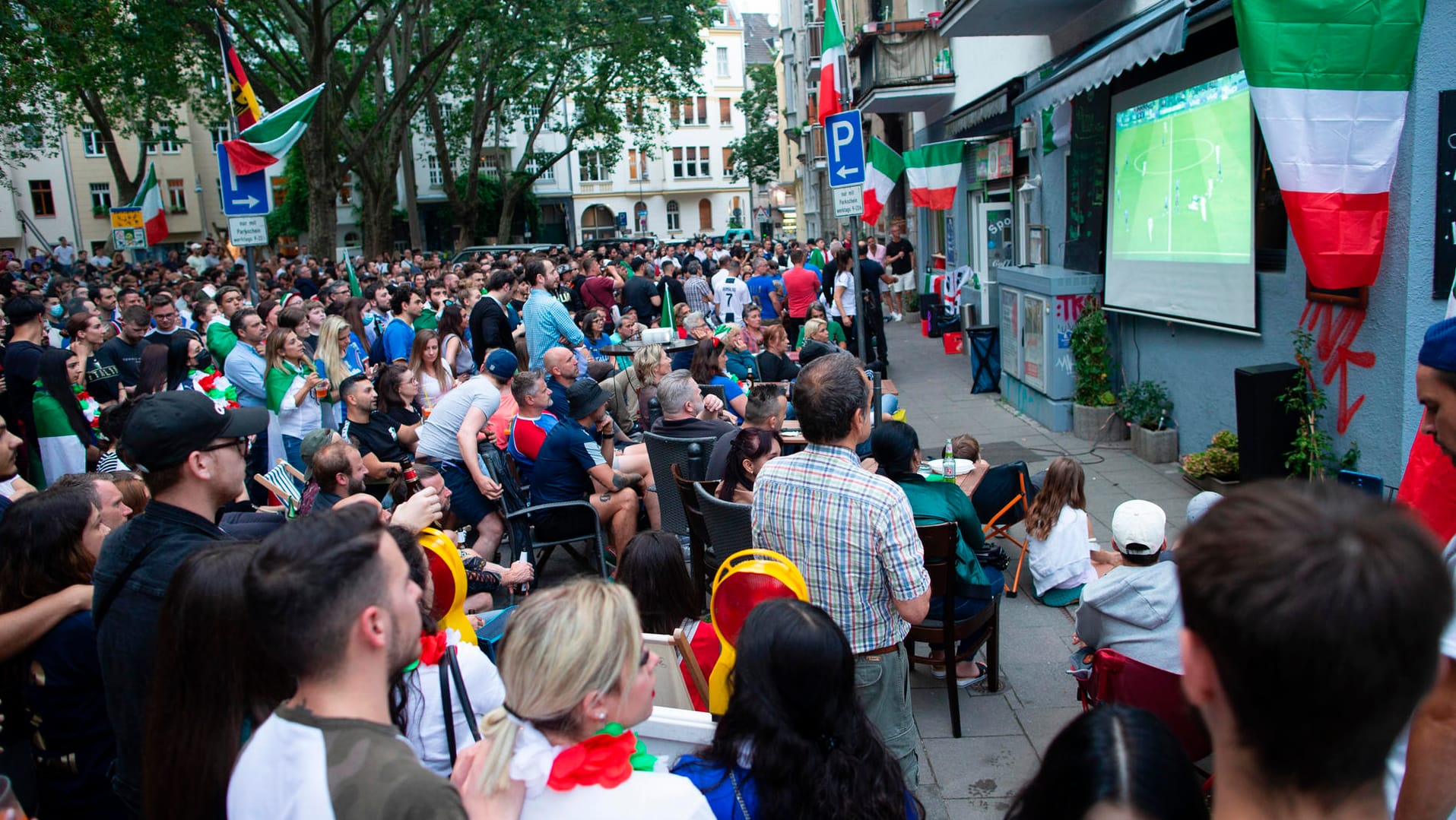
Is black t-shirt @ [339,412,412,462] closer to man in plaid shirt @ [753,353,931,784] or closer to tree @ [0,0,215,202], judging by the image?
man in plaid shirt @ [753,353,931,784]

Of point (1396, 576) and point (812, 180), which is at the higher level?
point (812, 180)

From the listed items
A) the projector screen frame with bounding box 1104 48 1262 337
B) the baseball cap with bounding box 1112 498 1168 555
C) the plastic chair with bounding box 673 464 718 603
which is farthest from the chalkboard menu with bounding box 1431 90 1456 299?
the plastic chair with bounding box 673 464 718 603

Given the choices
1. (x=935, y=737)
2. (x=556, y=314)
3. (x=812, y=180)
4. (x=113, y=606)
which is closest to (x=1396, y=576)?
(x=113, y=606)

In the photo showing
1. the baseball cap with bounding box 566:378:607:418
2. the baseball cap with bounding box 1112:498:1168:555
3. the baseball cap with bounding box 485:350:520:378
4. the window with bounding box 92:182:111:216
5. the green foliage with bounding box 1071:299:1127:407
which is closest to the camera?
the baseball cap with bounding box 1112:498:1168:555

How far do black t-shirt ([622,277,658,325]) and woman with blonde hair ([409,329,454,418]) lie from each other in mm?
7041

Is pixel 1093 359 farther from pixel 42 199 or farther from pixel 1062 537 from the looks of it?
pixel 42 199

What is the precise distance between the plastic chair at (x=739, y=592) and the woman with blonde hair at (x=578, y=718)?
83 cm

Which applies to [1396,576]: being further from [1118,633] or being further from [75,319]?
[75,319]

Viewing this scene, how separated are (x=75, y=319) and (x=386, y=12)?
15.2 metres

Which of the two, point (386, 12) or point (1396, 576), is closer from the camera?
point (1396, 576)

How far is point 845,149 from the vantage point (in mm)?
8438

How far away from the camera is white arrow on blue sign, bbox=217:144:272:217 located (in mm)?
8914

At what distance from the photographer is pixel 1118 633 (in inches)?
133

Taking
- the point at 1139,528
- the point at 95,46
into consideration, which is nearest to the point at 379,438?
the point at 1139,528
